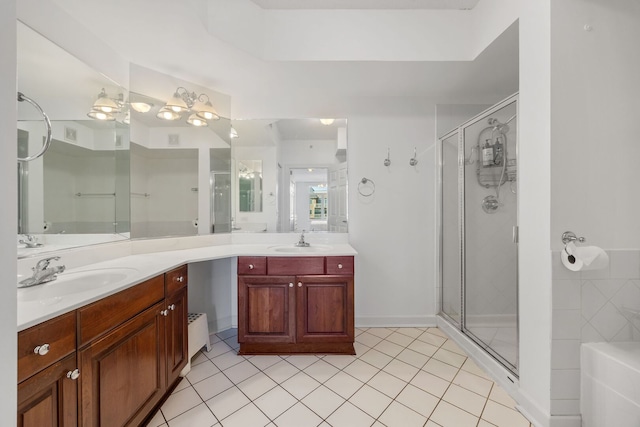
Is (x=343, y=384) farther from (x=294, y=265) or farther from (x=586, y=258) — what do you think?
(x=586, y=258)

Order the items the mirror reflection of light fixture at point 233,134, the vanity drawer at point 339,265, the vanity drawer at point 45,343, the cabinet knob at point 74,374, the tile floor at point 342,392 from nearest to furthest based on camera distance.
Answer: the vanity drawer at point 45,343 → the cabinet knob at point 74,374 → the tile floor at point 342,392 → the vanity drawer at point 339,265 → the mirror reflection of light fixture at point 233,134

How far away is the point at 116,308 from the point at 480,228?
8.71 ft

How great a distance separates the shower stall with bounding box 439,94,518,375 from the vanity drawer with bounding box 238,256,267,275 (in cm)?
175

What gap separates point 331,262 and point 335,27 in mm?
1705

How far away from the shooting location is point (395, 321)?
2.56m

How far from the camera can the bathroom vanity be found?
0.82 m

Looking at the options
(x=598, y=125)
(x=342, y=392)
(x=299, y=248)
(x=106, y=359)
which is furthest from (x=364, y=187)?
(x=106, y=359)

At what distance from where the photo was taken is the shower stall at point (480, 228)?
6.97 ft

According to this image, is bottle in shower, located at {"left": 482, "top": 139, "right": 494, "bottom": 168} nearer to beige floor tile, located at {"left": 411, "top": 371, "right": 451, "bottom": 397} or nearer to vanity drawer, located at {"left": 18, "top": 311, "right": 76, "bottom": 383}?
beige floor tile, located at {"left": 411, "top": 371, "right": 451, "bottom": 397}

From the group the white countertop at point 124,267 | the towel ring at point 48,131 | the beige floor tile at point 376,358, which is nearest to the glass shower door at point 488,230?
the beige floor tile at point 376,358

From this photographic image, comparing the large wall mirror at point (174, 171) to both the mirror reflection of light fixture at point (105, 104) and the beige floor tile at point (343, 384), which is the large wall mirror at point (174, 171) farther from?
the beige floor tile at point (343, 384)

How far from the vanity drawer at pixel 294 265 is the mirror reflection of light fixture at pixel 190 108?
1.36 m

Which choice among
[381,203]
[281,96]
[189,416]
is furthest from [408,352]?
[281,96]

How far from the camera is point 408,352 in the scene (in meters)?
2.09
